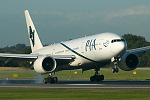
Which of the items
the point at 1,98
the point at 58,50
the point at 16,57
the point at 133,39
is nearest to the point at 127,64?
the point at 58,50

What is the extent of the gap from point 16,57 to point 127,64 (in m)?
14.2

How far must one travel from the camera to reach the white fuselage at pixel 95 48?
43.3m

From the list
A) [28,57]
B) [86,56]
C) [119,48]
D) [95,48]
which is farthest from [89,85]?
[28,57]

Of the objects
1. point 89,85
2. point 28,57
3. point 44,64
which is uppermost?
point 28,57

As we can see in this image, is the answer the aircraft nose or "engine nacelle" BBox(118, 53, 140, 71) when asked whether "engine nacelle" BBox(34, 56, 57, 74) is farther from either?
"engine nacelle" BBox(118, 53, 140, 71)

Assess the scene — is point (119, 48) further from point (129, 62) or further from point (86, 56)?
point (129, 62)

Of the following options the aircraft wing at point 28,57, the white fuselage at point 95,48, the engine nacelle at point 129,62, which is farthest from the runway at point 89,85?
the aircraft wing at point 28,57

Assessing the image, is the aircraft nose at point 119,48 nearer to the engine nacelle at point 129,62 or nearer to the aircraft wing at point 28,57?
the engine nacelle at point 129,62

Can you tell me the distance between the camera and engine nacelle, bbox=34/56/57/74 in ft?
149

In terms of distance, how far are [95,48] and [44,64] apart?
6.51 m

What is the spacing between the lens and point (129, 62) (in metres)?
49.7

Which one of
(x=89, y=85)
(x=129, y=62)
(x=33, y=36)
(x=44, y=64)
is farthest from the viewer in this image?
(x=33, y=36)

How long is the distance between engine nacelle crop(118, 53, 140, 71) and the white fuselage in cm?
427

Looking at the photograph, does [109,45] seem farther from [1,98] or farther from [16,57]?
[1,98]
